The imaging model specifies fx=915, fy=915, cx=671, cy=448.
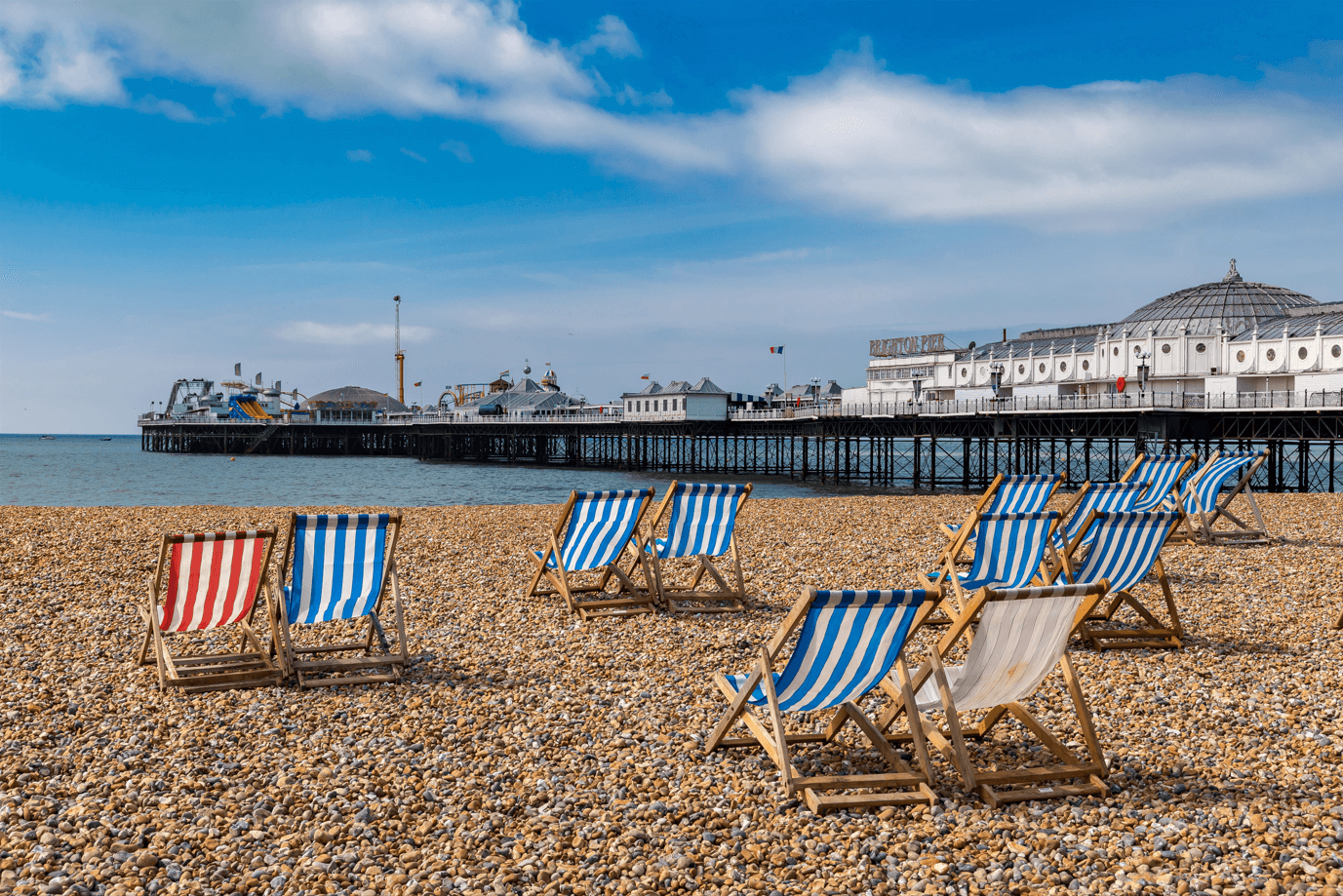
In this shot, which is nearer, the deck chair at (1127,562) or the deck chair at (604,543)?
the deck chair at (1127,562)

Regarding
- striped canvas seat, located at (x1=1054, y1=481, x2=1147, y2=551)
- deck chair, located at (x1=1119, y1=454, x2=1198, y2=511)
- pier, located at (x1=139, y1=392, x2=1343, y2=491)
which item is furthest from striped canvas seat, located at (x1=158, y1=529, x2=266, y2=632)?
pier, located at (x1=139, y1=392, x2=1343, y2=491)

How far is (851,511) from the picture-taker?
40.5 feet

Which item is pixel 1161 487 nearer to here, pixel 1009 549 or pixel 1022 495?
pixel 1022 495

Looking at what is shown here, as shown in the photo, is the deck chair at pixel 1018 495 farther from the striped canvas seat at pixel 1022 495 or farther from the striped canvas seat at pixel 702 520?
the striped canvas seat at pixel 702 520

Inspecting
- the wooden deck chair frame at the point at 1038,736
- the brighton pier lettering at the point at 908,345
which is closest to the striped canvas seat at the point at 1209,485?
the wooden deck chair frame at the point at 1038,736

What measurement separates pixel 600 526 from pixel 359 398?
88.7 meters

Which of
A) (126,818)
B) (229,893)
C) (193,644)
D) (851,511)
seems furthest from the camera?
(851,511)

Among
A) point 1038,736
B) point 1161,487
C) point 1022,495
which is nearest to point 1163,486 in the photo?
point 1161,487

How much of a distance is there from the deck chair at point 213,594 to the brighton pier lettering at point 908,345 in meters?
53.3

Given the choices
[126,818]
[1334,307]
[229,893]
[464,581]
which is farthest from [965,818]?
[1334,307]

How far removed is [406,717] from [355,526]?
1232 mm

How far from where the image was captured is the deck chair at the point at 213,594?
14.7 ft

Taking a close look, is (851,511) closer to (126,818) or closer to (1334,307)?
(126,818)

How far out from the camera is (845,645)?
10.1ft
